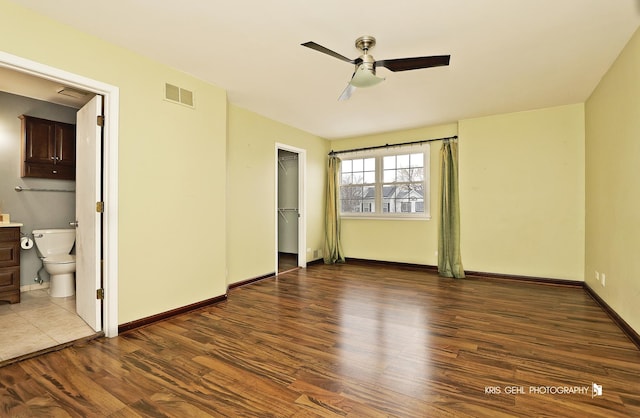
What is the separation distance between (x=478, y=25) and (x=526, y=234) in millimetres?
3438

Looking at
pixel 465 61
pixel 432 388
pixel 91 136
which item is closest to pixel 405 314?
pixel 432 388

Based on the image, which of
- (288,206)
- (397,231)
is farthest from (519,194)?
(288,206)

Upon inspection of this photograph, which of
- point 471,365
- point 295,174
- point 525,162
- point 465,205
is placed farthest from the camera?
point 295,174

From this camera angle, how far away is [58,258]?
3.73m

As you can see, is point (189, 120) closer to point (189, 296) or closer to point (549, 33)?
point (189, 296)

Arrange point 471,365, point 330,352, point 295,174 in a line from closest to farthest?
point 471,365
point 330,352
point 295,174

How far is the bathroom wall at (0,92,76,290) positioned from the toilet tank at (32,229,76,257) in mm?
149

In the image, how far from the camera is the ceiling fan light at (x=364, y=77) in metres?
2.49

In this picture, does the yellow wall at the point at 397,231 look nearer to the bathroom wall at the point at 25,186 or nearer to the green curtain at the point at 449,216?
the green curtain at the point at 449,216

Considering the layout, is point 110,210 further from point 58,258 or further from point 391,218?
point 391,218

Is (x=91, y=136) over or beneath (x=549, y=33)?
beneath

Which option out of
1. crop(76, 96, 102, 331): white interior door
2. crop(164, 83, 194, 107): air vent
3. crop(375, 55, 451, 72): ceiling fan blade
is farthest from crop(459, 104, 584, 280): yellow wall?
crop(76, 96, 102, 331): white interior door

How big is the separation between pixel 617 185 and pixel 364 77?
2.72 meters

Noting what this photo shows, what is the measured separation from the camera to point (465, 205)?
5074 mm
